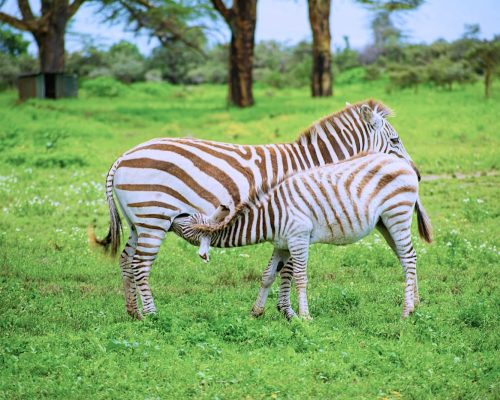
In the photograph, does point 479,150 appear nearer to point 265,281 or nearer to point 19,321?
point 265,281

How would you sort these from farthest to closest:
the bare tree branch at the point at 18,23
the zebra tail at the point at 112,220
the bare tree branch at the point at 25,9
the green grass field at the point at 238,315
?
the bare tree branch at the point at 25,9, the bare tree branch at the point at 18,23, the zebra tail at the point at 112,220, the green grass field at the point at 238,315

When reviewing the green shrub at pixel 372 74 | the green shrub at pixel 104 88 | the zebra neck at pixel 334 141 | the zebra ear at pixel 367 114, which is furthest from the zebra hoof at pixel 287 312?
the green shrub at pixel 104 88

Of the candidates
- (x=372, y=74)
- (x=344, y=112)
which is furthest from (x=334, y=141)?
(x=372, y=74)

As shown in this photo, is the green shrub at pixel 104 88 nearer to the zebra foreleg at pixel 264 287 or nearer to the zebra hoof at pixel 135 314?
the zebra hoof at pixel 135 314

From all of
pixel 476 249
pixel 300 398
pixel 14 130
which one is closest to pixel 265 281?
pixel 300 398

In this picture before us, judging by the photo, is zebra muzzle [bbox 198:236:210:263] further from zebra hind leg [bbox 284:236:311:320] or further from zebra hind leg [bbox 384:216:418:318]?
zebra hind leg [bbox 384:216:418:318]

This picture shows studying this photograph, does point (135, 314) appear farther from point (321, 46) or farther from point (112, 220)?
point (321, 46)

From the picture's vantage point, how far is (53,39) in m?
33.1

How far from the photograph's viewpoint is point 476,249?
1091 cm

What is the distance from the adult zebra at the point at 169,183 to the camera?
8086 mm

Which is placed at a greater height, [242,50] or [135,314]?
[242,50]

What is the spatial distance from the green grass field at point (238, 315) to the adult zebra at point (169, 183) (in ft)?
2.03

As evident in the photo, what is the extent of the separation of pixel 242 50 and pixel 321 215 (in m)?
21.5

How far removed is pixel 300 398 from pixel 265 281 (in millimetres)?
2288
